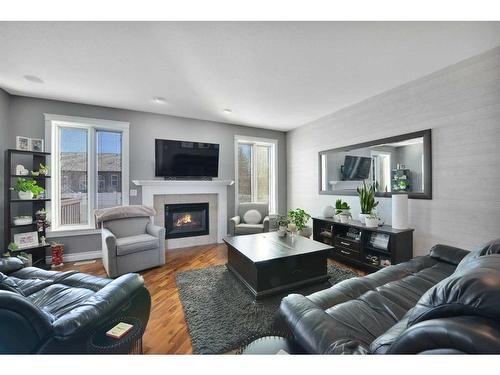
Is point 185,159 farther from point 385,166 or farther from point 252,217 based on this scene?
point 385,166

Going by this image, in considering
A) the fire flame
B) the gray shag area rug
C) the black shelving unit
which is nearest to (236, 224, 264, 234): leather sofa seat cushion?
the fire flame

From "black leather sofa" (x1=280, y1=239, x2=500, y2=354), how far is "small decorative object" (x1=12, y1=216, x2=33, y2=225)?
12.2ft

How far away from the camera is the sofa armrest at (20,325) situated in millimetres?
878

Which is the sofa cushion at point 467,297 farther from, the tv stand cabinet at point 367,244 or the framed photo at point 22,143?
the framed photo at point 22,143

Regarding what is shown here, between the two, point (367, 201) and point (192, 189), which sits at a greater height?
point (192, 189)

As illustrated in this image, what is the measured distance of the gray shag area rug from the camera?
1.56 metres

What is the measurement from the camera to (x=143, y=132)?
3869 mm

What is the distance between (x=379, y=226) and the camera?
114 inches

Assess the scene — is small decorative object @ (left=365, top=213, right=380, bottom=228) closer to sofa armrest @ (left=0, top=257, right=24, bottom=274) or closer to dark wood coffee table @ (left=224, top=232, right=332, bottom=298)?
dark wood coffee table @ (left=224, top=232, right=332, bottom=298)

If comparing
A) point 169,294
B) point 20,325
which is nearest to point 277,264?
point 169,294

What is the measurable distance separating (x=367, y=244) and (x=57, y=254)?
455cm
